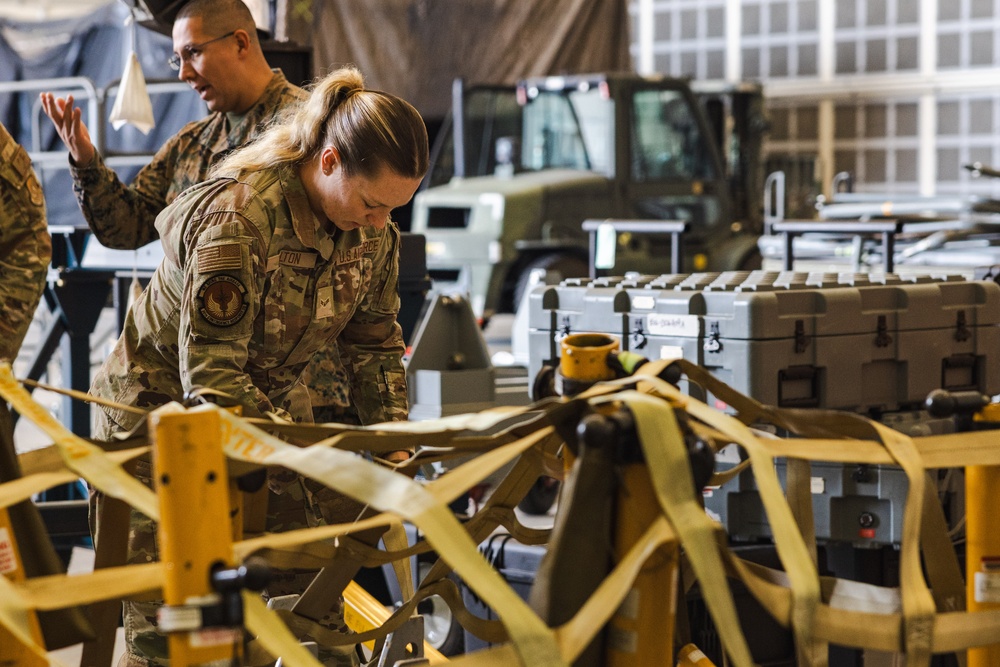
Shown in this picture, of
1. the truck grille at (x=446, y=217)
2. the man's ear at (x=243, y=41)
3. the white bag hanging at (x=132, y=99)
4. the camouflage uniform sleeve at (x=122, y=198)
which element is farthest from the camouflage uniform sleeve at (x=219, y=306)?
the truck grille at (x=446, y=217)

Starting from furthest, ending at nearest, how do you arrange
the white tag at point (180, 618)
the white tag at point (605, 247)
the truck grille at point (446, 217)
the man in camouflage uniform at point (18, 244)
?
the truck grille at point (446, 217) < the white tag at point (605, 247) < the man in camouflage uniform at point (18, 244) < the white tag at point (180, 618)

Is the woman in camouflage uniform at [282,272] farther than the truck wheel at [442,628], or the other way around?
the truck wheel at [442,628]

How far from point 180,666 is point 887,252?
170 inches

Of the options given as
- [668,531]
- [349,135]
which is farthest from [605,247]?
[668,531]

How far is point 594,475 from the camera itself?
1.68m

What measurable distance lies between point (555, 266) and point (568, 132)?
151 cm

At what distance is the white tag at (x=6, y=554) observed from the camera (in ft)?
5.52

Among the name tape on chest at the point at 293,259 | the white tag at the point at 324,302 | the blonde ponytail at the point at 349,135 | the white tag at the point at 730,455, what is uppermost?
the blonde ponytail at the point at 349,135

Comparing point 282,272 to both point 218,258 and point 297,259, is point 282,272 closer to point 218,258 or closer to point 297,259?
point 297,259

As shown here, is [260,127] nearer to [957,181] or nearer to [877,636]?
[877,636]

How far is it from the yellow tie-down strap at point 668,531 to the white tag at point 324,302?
0.73m

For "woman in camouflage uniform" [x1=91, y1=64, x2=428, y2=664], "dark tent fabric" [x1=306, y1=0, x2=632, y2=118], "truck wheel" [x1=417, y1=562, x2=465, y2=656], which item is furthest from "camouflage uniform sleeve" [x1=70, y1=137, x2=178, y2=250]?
"dark tent fabric" [x1=306, y1=0, x2=632, y2=118]

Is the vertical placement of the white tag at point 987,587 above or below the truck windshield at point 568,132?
below

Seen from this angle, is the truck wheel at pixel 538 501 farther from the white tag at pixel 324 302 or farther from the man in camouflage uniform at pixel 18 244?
the white tag at pixel 324 302
